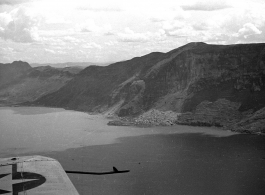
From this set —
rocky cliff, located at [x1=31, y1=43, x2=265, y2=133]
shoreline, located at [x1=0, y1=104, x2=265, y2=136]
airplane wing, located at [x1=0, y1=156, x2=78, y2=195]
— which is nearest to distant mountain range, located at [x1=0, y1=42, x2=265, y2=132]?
rocky cliff, located at [x1=31, y1=43, x2=265, y2=133]

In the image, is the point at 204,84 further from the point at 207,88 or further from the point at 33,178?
the point at 33,178

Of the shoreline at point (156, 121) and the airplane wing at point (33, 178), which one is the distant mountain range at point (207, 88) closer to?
the shoreline at point (156, 121)

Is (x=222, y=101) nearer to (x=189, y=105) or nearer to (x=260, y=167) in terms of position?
(x=189, y=105)

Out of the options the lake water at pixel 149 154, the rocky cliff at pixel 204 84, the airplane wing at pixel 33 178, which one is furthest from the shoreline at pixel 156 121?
the airplane wing at pixel 33 178

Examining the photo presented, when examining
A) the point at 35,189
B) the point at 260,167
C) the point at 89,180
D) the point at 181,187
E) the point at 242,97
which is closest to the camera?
the point at 35,189

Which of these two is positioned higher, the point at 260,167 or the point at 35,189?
the point at 35,189

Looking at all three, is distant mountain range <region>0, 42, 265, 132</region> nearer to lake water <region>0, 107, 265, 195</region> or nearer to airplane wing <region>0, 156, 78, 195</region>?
lake water <region>0, 107, 265, 195</region>

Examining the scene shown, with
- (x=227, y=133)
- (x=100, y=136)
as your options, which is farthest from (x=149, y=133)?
(x=227, y=133)
